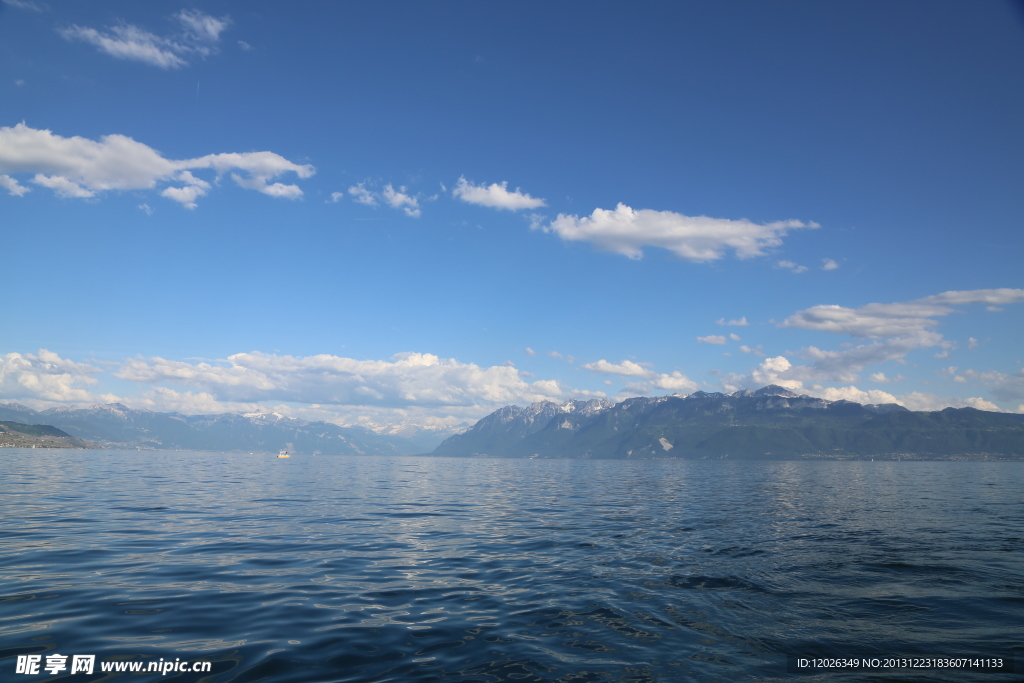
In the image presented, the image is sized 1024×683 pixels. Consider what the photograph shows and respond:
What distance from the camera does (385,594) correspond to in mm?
17516

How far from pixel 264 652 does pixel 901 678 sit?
48.7 feet

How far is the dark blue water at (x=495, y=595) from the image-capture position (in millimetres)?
12164

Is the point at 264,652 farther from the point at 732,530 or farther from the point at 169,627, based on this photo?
the point at 732,530

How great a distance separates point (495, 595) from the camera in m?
17.7

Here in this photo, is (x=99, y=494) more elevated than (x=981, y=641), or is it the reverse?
(x=981, y=641)

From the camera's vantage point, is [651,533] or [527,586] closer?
[527,586]

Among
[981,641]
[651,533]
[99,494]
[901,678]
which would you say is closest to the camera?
[901,678]

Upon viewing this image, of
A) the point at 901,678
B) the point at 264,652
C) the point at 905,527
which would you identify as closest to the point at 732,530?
the point at 905,527

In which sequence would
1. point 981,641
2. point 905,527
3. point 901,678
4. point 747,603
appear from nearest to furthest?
point 901,678 < point 981,641 < point 747,603 < point 905,527

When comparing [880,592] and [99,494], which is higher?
[880,592]

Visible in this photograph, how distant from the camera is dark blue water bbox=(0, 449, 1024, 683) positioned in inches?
479

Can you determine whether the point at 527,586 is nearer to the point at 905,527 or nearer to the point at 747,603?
the point at 747,603

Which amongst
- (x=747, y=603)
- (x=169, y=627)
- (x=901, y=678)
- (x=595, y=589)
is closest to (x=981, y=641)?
(x=901, y=678)

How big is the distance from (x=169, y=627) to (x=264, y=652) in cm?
369
